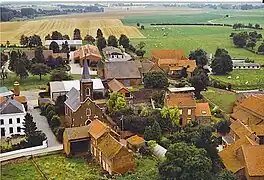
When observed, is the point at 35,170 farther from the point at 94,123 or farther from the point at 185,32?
the point at 185,32

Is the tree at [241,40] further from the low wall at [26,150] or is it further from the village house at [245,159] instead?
the low wall at [26,150]

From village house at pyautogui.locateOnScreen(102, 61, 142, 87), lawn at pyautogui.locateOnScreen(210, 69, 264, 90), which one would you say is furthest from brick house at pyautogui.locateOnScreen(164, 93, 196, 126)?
lawn at pyautogui.locateOnScreen(210, 69, 264, 90)

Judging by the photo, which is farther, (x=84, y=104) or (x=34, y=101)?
(x=34, y=101)

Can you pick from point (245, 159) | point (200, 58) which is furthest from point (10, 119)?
point (200, 58)

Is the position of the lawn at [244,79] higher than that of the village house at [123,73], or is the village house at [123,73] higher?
the village house at [123,73]

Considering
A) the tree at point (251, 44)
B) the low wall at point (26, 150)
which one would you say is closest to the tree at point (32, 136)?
the low wall at point (26, 150)

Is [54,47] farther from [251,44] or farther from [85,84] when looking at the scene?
[85,84]

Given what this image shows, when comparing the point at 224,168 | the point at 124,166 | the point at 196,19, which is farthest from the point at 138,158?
the point at 196,19
